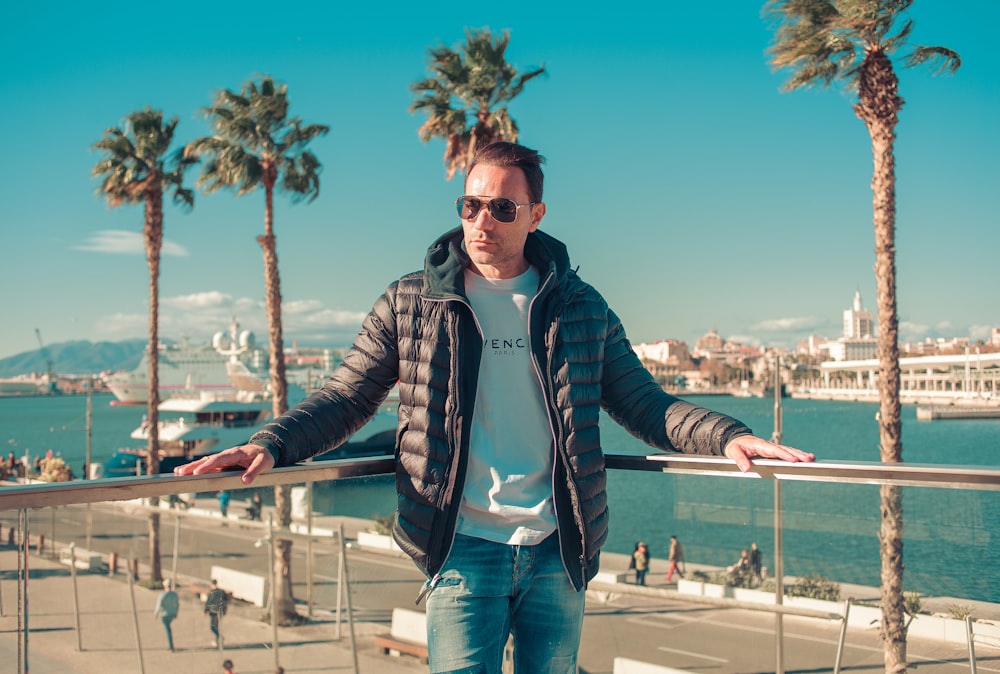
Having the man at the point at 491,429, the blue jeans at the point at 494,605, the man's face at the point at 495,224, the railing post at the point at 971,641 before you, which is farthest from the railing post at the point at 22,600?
the railing post at the point at 971,641

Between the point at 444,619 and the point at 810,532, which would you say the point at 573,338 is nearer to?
the point at 444,619

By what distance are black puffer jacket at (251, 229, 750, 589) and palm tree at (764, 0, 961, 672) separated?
9.87 m

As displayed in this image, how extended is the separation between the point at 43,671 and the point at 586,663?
70.8 inches

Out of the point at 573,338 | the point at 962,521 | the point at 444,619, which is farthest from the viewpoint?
the point at 962,521

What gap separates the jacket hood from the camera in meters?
2.18

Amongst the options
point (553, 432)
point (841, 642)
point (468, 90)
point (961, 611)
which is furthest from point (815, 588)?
point (468, 90)

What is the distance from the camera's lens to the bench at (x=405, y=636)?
9.45 feet

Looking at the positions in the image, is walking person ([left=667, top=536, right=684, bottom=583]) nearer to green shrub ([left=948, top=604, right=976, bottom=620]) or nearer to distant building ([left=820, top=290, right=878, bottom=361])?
green shrub ([left=948, top=604, right=976, bottom=620])

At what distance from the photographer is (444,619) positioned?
2.09 metres

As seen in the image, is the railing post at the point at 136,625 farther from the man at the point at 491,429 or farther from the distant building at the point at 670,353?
the distant building at the point at 670,353

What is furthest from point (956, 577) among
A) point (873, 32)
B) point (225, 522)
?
point (873, 32)

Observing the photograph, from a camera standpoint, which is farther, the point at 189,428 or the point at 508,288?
the point at 189,428

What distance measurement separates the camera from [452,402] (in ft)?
6.91

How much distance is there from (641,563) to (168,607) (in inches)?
86.4
